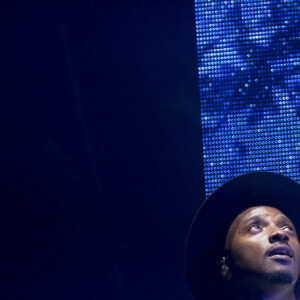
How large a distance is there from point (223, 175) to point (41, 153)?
2.42ft

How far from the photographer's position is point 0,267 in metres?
2.01

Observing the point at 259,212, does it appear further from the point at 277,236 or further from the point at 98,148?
the point at 98,148

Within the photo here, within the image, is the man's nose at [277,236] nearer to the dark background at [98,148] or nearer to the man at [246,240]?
the man at [246,240]

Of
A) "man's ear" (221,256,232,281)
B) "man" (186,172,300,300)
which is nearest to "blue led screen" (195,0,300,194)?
"man" (186,172,300,300)

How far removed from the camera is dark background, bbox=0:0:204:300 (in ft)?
6.48

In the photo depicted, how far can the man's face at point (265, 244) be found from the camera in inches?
61.5

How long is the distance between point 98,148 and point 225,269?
709mm

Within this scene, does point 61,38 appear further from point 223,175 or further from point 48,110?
point 223,175

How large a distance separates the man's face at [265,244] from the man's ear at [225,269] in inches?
1.7

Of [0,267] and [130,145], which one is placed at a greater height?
[130,145]

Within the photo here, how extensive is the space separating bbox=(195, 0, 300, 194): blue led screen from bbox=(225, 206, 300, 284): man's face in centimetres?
33

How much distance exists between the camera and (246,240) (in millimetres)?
1629

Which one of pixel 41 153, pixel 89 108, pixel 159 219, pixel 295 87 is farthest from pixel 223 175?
pixel 41 153

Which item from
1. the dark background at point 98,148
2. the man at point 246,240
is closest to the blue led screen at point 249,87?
the dark background at point 98,148
